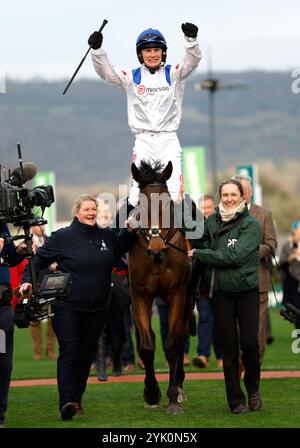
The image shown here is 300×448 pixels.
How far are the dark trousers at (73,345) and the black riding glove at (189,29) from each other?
2744 mm

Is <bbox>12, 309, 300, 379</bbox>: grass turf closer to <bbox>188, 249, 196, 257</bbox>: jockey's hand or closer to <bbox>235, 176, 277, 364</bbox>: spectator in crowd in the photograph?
<bbox>235, 176, 277, 364</bbox>: spectator in crowd

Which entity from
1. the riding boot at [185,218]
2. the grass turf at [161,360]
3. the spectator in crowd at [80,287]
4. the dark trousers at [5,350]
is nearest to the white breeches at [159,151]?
the riding boot at [185,218]

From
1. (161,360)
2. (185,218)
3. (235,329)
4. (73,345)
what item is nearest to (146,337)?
(73,345)

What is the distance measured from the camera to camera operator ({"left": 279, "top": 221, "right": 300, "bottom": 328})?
18.5 meters

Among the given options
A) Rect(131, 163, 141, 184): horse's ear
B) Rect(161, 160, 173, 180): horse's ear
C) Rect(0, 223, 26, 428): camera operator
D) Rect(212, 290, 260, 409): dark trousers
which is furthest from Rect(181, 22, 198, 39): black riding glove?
Rect(0, 223, 26, 428): camera operator

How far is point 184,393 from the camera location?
11.8 m

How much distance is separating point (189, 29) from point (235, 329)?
9.30 feet

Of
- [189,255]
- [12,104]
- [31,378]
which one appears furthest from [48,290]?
[12,104]

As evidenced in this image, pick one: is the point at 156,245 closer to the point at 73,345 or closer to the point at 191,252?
the point at 191,252

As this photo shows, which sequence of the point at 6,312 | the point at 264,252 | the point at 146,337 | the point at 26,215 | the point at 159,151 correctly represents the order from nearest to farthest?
the point at 26,215
the point at 6,312
the point at 146,337
the point at 159,151
the point at 264,252

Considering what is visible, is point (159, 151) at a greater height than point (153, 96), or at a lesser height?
lesser

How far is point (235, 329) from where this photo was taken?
10484 mm

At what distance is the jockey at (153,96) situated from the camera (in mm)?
11109
